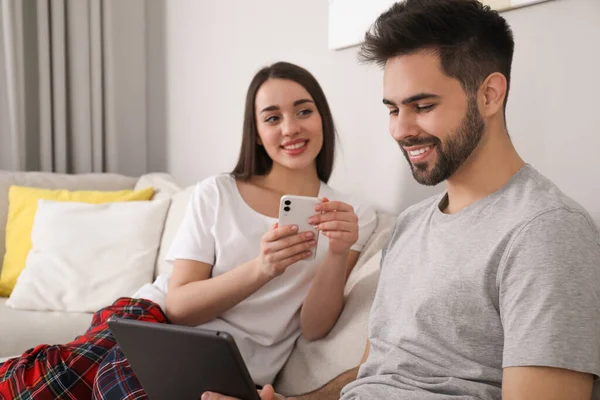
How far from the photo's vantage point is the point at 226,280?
5.09 feet

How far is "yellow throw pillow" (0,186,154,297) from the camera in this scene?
2488 millimetres

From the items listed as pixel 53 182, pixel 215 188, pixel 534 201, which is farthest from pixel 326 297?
pixel 53 182

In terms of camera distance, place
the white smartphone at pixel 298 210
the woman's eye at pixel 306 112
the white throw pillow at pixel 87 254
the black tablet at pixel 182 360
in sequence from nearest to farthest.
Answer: the black tablet at pixel 182 360
the white smartphone at pixel 298 210
the woman's eye at pixel 306 112
the white throw pillow at pixel 87 254

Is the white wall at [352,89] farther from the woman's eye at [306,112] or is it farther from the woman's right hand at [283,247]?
the woman's right hand at [283,247]

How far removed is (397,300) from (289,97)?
70 centimetres

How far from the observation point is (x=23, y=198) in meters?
2.60

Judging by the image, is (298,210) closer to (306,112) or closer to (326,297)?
(326,297)

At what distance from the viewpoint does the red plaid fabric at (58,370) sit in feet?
4.78

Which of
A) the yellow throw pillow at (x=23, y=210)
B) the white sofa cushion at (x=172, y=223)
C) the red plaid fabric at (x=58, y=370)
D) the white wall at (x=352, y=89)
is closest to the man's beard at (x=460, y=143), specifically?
the white wall at (x=352, y=89)

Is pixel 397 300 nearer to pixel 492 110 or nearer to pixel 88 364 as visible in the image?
pixel 492 110

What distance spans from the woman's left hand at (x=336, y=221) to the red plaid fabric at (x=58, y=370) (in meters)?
0.51

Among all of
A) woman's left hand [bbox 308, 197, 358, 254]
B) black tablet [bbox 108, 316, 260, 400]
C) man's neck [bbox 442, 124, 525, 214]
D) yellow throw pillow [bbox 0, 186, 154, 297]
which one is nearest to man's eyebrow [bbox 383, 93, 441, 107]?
man's neck [bbox 442, 124, 525, 214]

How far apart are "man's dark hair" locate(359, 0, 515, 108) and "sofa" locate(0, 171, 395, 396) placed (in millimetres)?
580

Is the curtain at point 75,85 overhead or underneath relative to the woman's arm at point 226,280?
overhead
